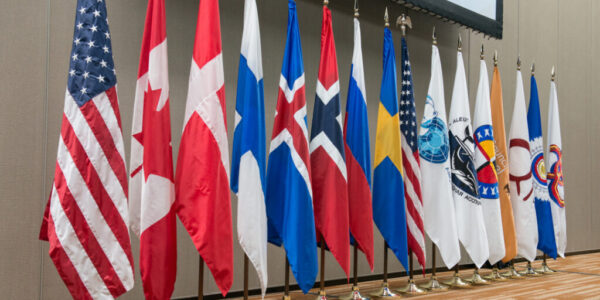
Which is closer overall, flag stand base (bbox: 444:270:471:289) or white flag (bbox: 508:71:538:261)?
flag stand base (bbox: 444:270:471:289)

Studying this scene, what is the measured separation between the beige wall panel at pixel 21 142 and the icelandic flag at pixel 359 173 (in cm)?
217

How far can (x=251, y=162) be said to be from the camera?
11.1ft

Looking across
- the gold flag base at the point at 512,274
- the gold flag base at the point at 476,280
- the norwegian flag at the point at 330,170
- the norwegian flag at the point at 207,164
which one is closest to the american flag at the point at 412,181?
the norwegian flag at the point at 330,170

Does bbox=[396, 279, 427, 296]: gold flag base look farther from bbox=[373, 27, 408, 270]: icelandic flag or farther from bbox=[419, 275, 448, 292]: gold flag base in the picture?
bbox=[373, 27, 408, 270]: icelandic flag

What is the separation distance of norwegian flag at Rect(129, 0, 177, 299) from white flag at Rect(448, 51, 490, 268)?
2758mm

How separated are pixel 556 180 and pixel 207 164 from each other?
14.6 ft

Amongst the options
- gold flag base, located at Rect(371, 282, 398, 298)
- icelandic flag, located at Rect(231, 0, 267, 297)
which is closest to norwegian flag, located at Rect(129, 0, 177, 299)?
icelandic flag, located at Rect(231, 0, 267, 297)

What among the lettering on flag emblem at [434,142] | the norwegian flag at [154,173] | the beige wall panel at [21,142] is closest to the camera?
the norwegian flag at [154,173]

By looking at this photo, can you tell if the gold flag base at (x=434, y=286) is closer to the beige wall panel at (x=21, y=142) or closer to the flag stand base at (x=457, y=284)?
the flag stand base at (x=457, y=284)

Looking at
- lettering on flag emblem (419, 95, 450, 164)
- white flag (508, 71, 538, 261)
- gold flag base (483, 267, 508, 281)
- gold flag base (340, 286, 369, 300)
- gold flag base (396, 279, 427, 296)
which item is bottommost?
gold flag base (483, 267, 508, 281)

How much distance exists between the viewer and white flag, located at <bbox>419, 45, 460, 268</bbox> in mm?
4566

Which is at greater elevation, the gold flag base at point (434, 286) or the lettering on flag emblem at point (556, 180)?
the lettering on flag emblem at point (556, 180)

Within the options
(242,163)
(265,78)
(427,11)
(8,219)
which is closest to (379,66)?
(427,11)

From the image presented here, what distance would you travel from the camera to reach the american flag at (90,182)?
109 inches
